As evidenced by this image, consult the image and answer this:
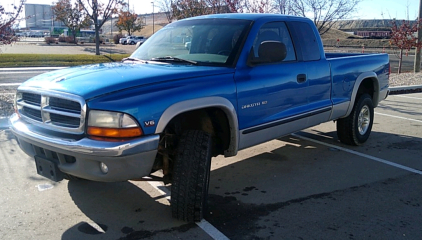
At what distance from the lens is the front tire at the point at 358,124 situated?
6684 mm

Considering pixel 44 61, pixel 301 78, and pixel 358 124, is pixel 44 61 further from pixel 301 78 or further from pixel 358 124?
pixel 301 78

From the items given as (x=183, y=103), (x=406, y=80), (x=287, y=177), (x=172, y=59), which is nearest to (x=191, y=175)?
(x=183, y=103)

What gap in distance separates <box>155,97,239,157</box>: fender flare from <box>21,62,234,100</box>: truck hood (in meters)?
0.27

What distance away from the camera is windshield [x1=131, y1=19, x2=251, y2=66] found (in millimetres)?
4621

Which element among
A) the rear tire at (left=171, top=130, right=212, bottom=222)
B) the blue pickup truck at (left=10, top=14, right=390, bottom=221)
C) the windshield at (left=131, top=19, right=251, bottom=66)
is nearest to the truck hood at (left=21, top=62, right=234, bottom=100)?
the blue pickup truck at (left=10, top=14, right=390, bottom=221)

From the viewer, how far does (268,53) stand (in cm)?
449

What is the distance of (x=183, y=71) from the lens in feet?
13.3

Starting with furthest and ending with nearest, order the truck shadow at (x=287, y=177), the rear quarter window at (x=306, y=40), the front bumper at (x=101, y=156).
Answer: the rear quarter window at (x=306, y=40) < the truck shadow at (x=287, y=177) < the front bumper at (x=101, y=156)

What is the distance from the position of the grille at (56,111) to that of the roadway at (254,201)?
37.9 inches

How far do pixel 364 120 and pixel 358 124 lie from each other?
29 centimetres

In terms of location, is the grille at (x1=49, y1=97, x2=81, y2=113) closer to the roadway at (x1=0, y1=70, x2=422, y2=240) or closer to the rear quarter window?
the roadway at (x1=0, y1=70, x2=422, y2=240)

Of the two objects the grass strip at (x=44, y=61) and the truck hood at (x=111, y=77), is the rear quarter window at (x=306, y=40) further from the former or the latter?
the grass strip at (x=44, y=61)

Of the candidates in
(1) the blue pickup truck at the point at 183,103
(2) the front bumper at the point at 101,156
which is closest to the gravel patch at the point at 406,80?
(1) the blue pickup truck at the point at 183,103

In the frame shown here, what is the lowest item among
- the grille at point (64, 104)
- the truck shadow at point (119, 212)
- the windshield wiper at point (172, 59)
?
the truck shadow at point (119, 212)
